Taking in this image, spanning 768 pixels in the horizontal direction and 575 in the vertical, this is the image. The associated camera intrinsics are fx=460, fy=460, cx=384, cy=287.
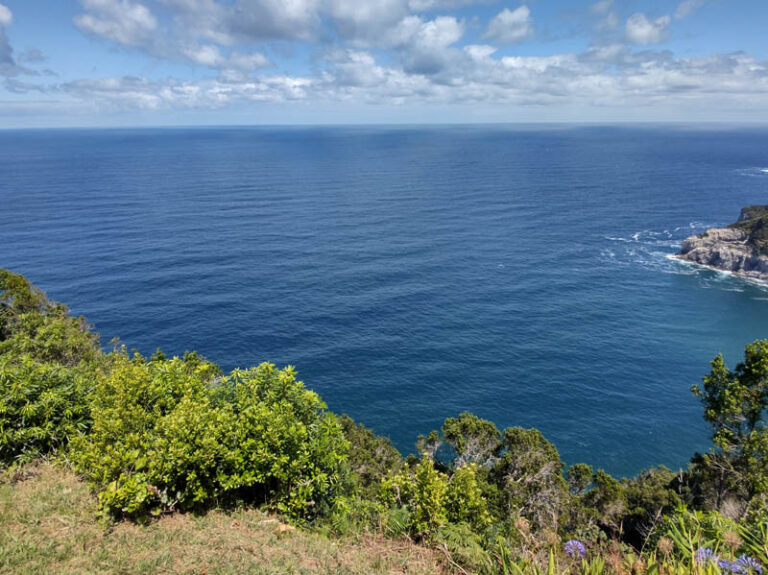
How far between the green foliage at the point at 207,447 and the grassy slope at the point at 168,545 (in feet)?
2.94

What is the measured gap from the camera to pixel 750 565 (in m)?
10.2

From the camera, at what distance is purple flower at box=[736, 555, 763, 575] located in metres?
10.1

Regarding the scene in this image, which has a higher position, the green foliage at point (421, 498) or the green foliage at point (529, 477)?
the green foliage at point (421, 498)

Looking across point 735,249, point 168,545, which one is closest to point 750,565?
point 168,545

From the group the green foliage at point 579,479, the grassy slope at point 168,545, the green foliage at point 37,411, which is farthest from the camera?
the green foliage at point 579,479

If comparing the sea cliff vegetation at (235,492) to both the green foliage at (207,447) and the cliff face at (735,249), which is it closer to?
the green foliage at (207,447)

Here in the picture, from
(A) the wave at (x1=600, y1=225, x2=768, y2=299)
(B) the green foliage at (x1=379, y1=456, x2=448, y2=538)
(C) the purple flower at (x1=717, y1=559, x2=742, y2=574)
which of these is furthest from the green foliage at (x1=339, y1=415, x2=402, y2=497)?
(A) the wave at (x1=600, y1=225, x2=768, y2=299)

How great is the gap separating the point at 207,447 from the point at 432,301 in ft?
234

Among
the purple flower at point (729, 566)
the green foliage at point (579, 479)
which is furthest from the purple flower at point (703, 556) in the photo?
the green foliage at point (579, 479)

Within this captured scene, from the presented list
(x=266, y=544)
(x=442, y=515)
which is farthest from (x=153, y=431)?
(x=442, y=515)

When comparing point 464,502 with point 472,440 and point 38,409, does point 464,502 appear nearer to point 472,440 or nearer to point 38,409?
point 38,409

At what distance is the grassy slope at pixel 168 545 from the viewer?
14.1 metres

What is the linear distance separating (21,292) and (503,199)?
5694 inches

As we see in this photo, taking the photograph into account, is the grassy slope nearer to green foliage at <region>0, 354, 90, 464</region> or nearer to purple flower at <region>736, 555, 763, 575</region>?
green foliage at <region>0, 354, 90, 464</region>
